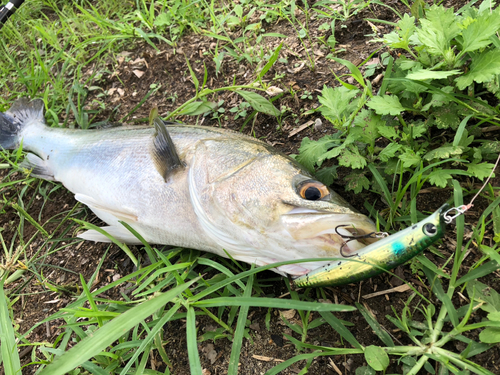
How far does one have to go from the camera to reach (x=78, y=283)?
2.78 metres

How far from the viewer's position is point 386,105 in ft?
6.44

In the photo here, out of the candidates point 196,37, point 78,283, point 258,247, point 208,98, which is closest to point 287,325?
point 258,247

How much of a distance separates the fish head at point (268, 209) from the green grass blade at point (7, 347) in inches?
51.2

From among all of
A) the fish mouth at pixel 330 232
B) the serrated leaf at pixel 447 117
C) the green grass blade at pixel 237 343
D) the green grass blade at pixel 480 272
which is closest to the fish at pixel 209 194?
the fish mouth at pixel 330 232

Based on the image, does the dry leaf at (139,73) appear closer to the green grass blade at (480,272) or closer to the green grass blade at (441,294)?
the green grass blade at (441,294)

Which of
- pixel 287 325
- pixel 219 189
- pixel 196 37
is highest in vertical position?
pixel 196 37

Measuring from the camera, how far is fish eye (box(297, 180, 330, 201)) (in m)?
1.87

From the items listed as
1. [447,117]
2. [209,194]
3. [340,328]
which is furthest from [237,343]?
[447,117]

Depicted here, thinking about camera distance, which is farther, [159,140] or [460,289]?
[159,140]

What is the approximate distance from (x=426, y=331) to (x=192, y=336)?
1.26 metres

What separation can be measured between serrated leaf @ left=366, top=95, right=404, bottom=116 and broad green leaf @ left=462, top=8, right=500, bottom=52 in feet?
1.44

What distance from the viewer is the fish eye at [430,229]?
135 centimetres

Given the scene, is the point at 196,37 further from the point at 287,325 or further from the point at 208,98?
the point at 287,325

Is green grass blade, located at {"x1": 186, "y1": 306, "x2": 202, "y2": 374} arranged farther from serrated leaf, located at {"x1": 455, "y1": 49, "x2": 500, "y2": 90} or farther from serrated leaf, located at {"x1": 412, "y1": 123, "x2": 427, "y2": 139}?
serrated leaf, located at {"x1": 455, "y1": 49, "x2": 500, "y2": 90}
